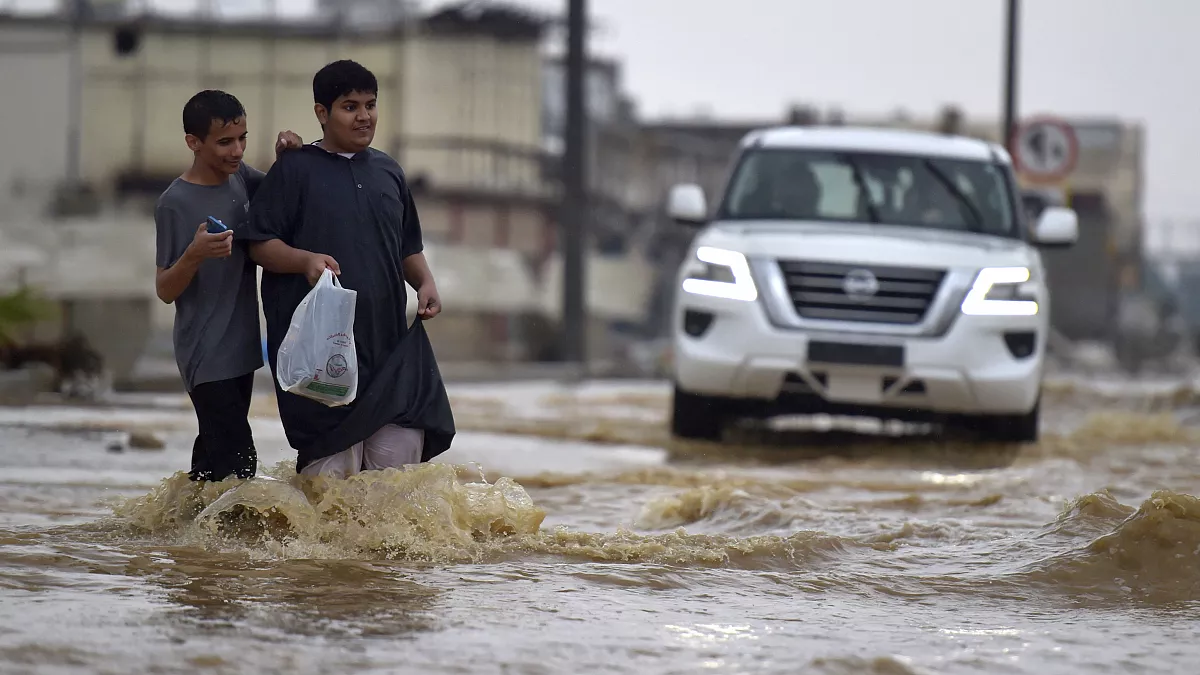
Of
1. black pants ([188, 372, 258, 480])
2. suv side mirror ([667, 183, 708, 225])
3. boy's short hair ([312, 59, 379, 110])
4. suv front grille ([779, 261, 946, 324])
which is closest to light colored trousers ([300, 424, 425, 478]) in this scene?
black pants ([188, 372, 258, 480])

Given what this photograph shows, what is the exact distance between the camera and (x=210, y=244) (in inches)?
208

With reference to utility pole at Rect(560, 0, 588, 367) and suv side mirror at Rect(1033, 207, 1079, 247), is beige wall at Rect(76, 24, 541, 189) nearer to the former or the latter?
utility pole at Rect(560, 0, 588, 367)

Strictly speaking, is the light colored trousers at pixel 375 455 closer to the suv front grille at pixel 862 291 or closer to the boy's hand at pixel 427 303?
the boy's hand at pixel 427 303

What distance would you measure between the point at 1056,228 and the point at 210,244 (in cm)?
659

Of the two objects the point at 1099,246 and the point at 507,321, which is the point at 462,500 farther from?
the point at 1099,246

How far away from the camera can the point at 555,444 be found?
10.9 meters

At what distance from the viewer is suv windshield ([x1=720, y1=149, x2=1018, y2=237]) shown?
11.0 m

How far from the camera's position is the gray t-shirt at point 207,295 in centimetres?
554

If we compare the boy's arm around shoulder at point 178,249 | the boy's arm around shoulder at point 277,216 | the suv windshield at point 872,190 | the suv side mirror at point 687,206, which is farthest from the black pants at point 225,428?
the suv windshield at point 872,190

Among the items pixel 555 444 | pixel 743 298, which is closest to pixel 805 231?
pixel 743 298

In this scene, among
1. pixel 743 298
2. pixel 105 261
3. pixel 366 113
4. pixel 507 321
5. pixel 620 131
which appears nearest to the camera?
pixel 366 113

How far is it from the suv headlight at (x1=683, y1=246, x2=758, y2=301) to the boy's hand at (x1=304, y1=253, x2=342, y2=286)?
4.94 meters

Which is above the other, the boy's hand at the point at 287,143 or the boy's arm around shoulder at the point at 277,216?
the boy's hand at the point at 287,143

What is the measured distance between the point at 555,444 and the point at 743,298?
1.52 metres
